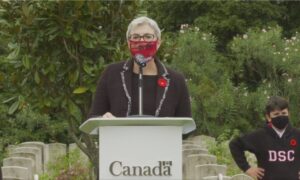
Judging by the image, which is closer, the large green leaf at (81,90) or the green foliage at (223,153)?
the large green leaf at (81,90)

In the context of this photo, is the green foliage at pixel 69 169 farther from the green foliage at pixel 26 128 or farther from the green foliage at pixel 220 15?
the green foliage at pixel 220 15

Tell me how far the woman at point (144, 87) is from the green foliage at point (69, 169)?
648cm

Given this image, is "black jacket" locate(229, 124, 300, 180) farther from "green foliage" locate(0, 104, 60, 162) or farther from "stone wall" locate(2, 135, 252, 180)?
"green foliage" locate(0, 104, 60, 162)

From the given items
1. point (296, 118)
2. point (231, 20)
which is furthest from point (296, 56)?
point (231, 20)

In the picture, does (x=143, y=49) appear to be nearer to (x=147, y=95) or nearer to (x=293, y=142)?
(x=147, y=95)

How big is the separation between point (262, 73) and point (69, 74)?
1082 cm

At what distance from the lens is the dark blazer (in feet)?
14.1

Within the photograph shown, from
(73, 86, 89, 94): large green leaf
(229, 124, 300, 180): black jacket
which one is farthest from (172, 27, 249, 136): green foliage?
(229, 124, 300, 180): black jacket

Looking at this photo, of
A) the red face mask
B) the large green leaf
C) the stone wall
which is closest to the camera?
the red face mask

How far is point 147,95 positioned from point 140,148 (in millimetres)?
563

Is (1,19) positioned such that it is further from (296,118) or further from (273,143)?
(296,118)

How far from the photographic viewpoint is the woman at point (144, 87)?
423 centimetres

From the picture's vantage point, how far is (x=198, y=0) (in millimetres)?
22750

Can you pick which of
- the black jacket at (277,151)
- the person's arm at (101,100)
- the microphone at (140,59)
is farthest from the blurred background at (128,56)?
the microphone at (140,59)
